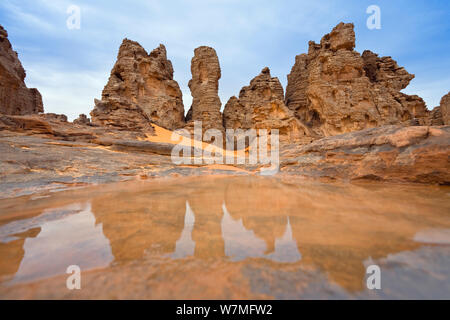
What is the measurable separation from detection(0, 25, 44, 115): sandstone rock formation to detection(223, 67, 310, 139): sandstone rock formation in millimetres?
16407

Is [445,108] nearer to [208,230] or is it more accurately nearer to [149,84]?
[208,230]

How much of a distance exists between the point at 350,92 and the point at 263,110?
7354 mm

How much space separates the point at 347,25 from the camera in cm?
1591

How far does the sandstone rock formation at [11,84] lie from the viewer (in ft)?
43.2

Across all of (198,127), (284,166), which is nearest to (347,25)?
(198,127)

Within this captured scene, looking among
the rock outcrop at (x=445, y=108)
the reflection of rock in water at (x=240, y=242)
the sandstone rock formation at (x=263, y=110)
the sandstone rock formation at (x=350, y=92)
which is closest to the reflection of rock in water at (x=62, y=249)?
the reflection of rock in water at (x=240, y=242)

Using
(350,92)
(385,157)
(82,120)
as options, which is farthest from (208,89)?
(385,157)

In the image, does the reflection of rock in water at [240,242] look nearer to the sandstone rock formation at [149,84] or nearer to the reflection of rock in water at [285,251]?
the reflection of rock in water at [285,251]

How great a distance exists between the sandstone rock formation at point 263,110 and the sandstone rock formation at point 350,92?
8.25 feet

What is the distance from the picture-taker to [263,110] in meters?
15.9

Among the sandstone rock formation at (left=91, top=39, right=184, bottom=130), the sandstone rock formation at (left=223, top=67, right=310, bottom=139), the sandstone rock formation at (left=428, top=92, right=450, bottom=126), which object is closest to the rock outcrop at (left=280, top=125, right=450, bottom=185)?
the sandstone rock formation at (left=223, top=67, right=310, bottom=139)

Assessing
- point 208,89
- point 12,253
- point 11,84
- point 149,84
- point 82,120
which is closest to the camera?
point 12,253
